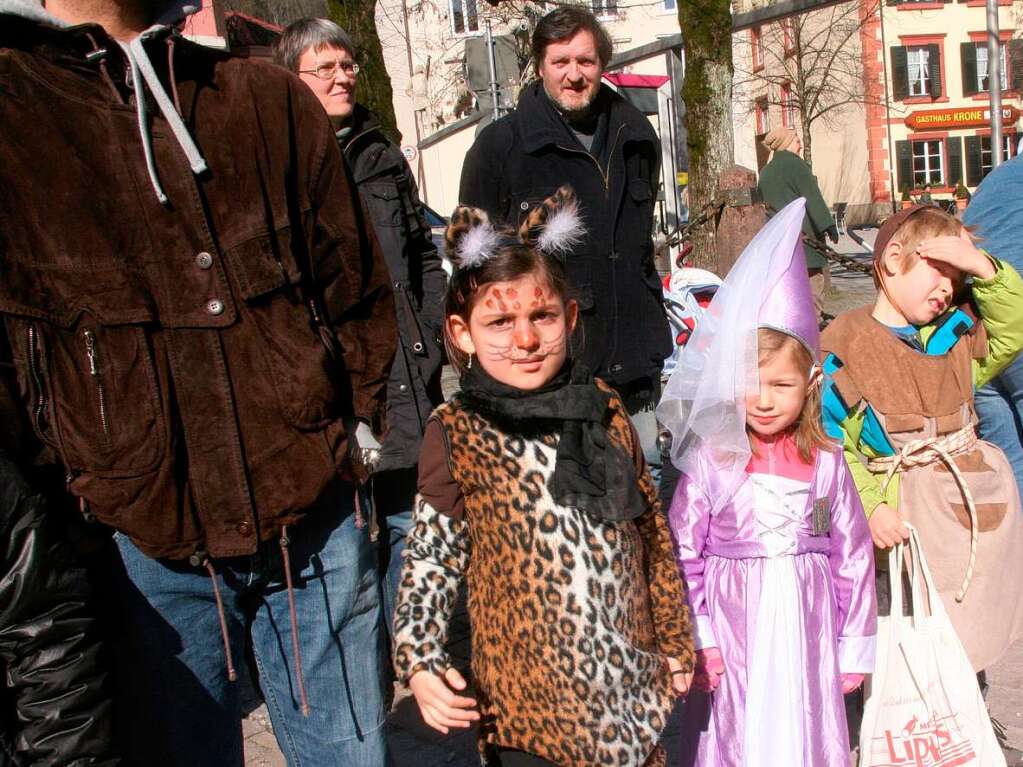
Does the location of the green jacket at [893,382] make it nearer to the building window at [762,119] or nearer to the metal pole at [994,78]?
the metal pole at [994,78]

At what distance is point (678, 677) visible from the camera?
7.93 feet

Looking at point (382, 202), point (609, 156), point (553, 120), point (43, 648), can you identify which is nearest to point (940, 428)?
point (609, 156)

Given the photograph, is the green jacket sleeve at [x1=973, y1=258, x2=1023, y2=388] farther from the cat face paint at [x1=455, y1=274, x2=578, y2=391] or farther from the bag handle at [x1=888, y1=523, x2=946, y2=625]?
the cat face paint at [x1=455, y1=274, x2=578, y2=391]

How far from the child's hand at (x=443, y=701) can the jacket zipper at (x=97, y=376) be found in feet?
2.65

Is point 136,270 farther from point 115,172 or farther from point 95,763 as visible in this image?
point 95,763

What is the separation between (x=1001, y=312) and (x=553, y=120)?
1630 millimetres

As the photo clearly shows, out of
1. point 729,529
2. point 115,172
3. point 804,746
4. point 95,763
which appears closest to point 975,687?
point 804,746

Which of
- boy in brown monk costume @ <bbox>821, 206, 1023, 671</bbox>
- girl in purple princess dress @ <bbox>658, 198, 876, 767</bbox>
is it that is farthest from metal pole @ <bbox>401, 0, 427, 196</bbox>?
girl in purple princess dress @ <bbox>658, 198, 876, 767</bbox>

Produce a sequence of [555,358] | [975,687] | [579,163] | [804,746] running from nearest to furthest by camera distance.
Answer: [555,358] → [804,746] → [975,687] → [579,163]

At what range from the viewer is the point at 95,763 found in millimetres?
1919

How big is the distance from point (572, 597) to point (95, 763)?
955 millimetres

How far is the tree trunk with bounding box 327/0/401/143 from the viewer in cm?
820

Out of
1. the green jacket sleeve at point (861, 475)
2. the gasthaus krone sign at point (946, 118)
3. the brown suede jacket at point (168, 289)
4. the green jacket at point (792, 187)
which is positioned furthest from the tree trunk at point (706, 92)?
the gasthaus krone sign at point (946, 118)

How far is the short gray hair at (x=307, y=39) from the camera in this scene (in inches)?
145
